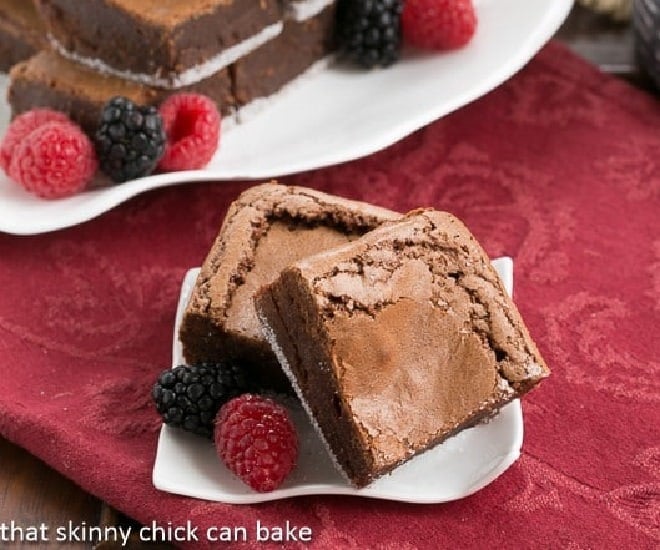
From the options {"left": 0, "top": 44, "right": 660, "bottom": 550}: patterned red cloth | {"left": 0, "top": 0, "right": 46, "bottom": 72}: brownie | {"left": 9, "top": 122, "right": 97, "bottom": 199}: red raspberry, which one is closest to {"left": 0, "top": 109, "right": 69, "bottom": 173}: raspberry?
{"left": 9, "top": 122, "right": 97, "bottom": 199}: red raspberry

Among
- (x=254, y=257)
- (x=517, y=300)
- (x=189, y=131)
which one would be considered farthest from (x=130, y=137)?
(x=517, y=300)

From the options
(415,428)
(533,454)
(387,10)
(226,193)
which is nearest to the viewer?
(415,428)

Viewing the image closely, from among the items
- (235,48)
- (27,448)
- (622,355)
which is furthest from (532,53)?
(27,448)

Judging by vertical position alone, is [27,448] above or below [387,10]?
below

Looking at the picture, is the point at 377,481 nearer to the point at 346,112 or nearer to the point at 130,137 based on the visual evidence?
the point at 130,137

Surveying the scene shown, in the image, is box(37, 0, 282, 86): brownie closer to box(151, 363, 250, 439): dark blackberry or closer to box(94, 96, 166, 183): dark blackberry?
box(94, 96, 166, 183): dark blackberry

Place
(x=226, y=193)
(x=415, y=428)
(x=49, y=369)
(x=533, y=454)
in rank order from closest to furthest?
1. (x=415, y=428)
2. (x=533, y=454)
3. (x=49, y=369)
4. (x=226, y=193)

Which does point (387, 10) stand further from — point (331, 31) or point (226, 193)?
point (226, 193)

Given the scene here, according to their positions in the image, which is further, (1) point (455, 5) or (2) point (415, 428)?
(1) point (455, 5)
